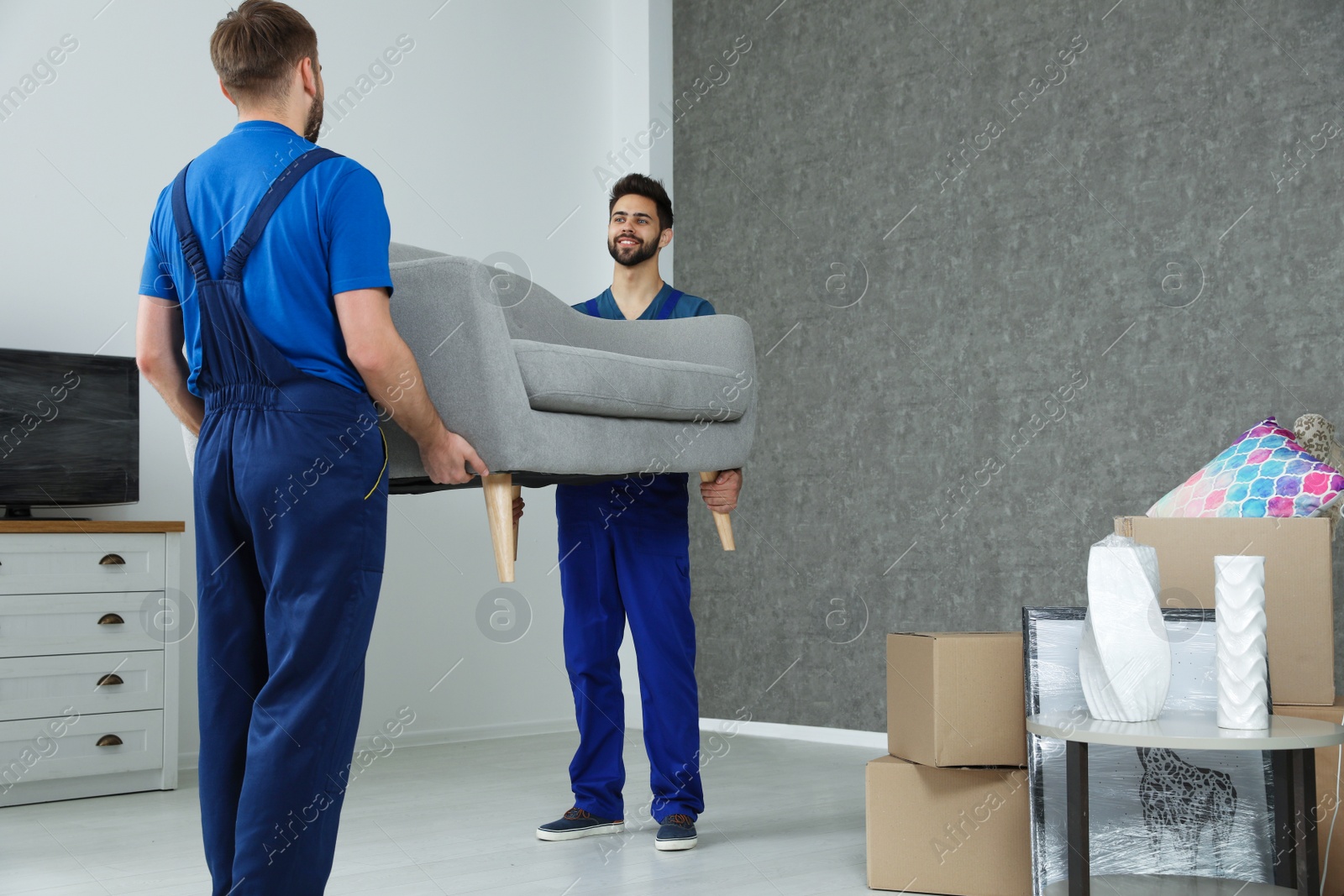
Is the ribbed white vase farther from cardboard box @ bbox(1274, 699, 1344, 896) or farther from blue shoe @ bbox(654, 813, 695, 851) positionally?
blue shoe @ bbox(654, 813, 695, 851)

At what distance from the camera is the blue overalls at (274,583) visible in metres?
1.44

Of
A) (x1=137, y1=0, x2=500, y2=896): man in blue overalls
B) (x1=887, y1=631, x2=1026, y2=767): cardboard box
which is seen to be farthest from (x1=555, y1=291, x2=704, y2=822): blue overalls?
(x1=137, y1=0, x2=500, y2=896): man in blue overalls

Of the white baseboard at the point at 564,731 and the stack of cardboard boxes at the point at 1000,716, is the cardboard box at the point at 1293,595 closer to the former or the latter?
the stack of cardboard boxes at the point at 1000,716

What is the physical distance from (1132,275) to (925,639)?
1698 mm

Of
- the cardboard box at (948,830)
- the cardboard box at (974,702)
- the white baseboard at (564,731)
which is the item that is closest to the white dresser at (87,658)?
the white baseboard at (564,731)

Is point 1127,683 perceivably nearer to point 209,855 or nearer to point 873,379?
point 209,855

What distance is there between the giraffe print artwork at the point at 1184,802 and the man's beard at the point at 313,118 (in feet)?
5.29

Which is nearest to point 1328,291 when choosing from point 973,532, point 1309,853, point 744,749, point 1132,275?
point 1132,275

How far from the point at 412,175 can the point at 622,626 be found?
220cm

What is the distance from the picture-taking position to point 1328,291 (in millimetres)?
2986

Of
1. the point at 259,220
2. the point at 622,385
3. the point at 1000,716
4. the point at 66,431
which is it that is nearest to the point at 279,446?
the point at 259,220

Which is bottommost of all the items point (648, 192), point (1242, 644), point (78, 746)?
point (78, 746)

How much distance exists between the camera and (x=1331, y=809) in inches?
76.0

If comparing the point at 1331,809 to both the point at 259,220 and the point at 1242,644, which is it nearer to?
the point at 1242,644
